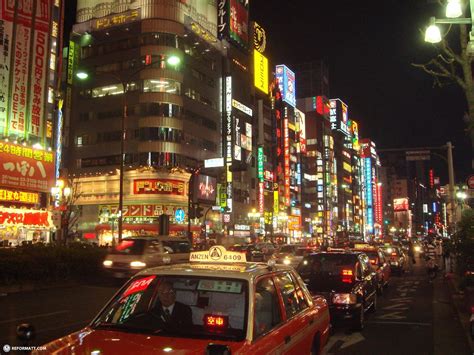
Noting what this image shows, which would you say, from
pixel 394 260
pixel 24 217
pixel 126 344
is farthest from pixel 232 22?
pixel 126 344

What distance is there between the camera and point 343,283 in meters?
10.8

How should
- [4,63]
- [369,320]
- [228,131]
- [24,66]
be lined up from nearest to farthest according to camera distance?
[369,320] < [4,63] < [24,66] < [228,131]

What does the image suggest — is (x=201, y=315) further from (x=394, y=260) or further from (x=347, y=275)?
(x=394, y=260)

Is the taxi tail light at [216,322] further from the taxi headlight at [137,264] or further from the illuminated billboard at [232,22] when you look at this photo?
the illuminated billboard at [232,22]

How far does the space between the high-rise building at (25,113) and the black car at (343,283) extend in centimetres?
1949

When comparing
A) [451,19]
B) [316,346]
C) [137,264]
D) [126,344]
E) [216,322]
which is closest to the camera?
[126,344]

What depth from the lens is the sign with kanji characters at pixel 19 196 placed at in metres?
27.5

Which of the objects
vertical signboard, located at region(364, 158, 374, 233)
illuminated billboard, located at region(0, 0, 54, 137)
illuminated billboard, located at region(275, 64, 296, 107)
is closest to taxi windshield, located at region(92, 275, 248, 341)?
illuminated billboard, located at region(0, 0, 54, 137)

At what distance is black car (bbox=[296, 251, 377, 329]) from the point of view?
994 cm

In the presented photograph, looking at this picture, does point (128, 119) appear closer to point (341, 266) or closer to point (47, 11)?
point (47, 11)

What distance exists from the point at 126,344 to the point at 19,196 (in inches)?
1068

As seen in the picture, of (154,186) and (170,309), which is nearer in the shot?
(170,309)

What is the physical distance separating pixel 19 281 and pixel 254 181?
199 ft

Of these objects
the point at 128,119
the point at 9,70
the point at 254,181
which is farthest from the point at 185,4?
the point at 9,70
